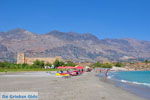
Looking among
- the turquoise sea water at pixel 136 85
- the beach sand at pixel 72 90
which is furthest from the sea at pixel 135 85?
the beach sand at pixel 72 90

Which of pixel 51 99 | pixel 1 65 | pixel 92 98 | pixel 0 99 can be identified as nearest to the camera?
pixel 0 99

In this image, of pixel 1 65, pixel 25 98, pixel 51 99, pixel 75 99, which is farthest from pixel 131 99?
pixel 1 65

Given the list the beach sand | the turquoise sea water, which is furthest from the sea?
the beach sand

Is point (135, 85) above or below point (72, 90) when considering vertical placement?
below

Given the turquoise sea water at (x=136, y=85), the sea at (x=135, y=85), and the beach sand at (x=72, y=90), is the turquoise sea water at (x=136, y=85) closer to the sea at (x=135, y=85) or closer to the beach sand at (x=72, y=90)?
the sea at (x=135, y=85)

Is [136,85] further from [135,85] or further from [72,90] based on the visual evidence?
[72,90]

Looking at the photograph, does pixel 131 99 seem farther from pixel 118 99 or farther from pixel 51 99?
pixel 51 99

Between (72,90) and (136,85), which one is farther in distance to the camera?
(136,85)

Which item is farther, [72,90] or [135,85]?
[135,85]

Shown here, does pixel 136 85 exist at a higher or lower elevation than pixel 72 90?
lower

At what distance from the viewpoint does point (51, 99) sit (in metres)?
17.1

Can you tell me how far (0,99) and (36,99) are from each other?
2201 mm

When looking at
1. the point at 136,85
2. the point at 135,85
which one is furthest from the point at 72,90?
the point at 136,85

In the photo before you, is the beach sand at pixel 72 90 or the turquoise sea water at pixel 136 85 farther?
the turquoise sea water at pixel 136 85
